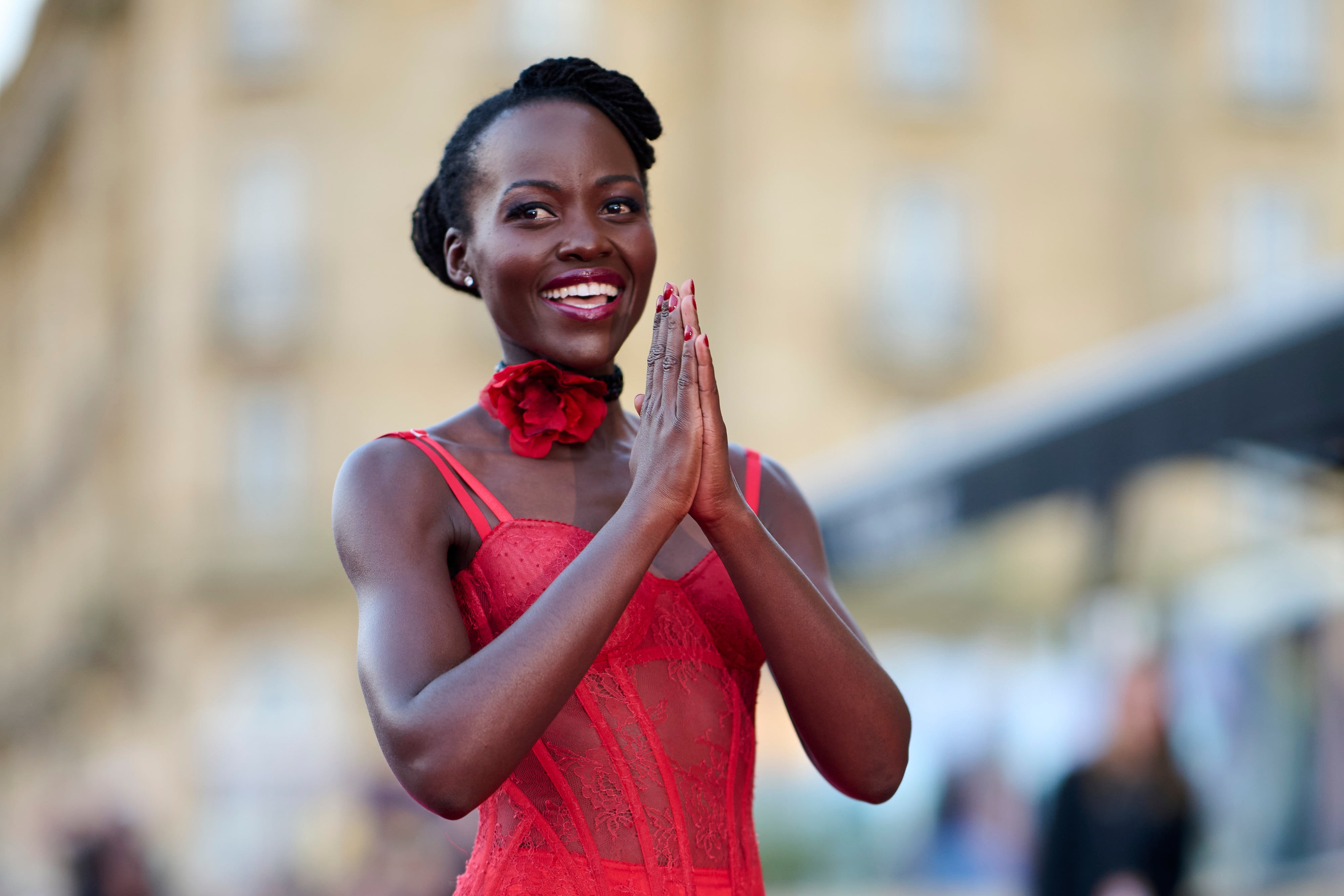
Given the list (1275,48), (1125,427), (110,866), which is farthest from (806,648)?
(1275,48)

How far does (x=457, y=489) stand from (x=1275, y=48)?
2204cm

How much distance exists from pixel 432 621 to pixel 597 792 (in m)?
0.27

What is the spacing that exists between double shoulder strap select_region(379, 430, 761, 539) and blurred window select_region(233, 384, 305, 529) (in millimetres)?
19289

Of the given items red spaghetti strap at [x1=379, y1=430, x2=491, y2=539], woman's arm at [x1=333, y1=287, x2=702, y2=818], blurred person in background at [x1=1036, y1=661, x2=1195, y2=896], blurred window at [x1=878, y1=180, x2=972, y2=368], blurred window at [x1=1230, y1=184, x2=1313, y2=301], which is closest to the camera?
woman's arm at [x1=333, y1=287, x2=702, y2=818]

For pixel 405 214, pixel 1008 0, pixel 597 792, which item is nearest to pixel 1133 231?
pixel 1008 0

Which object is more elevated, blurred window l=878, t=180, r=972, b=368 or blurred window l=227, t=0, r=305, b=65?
blurred window l=227, t=0, r=305, b=65

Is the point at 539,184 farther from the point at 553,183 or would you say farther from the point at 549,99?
the point at 549,99

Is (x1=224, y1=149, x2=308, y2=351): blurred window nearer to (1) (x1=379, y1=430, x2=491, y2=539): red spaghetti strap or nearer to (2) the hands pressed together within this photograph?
(1) (x1=379, y1=430, x2=491, y2=539): red spaghetti strap

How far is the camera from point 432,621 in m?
1.57

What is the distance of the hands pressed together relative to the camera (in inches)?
62.1

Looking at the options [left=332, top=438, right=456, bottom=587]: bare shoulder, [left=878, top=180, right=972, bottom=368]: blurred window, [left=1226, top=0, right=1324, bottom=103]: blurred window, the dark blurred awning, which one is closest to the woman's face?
[left=332, top=438, right=456, bottom=587]: bare shoulder

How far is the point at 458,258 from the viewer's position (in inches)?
74.1

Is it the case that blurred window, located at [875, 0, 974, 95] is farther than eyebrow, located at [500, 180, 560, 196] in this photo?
Yes

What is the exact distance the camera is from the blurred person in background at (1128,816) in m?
4.80
